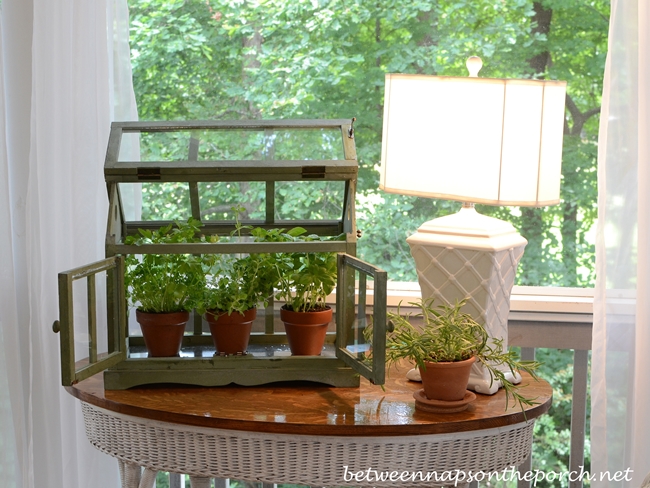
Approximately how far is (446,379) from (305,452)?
0.28 m

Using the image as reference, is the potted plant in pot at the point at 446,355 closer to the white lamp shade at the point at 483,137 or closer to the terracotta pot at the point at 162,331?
the white lamp shade at the point at 483,137

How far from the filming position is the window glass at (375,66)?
2.28 metres

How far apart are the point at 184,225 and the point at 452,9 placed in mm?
1217

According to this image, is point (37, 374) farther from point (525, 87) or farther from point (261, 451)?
point (525, 87)

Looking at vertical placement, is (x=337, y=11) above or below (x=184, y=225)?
above

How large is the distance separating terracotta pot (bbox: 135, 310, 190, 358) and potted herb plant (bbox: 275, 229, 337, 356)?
22cm

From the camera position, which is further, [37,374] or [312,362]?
[37,374]

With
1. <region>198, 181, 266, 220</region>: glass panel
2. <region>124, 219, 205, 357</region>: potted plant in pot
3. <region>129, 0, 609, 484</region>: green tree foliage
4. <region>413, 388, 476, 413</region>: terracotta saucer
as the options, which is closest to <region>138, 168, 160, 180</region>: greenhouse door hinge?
<region>124, 219, 205, 357</region>: potted plant in pot

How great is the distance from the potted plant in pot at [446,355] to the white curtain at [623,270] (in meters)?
0.53

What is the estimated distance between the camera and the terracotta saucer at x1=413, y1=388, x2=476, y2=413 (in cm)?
134

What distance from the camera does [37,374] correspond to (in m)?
2.03

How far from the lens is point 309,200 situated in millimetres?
1930

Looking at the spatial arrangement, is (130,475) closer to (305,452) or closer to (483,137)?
(305,452)

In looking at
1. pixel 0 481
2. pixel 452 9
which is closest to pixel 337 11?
pixel 452 9
